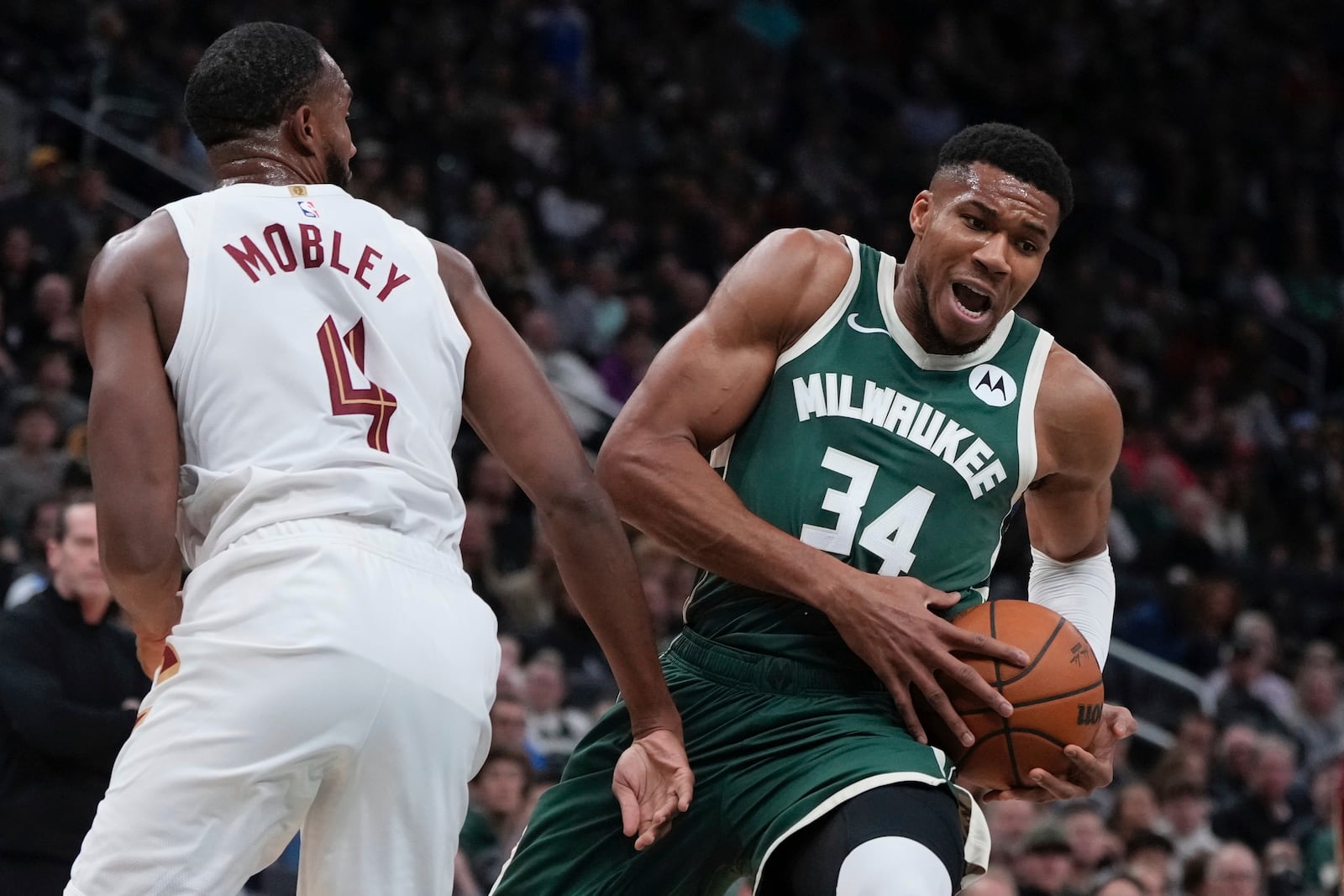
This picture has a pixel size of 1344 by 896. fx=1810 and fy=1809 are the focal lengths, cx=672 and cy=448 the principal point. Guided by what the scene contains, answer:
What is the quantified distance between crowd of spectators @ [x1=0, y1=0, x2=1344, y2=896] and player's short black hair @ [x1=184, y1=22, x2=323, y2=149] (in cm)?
388

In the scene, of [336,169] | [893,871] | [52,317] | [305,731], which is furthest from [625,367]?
[305,731]

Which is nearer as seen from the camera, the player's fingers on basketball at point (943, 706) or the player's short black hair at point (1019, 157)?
the player's fingers on basketball at point (943, 706)

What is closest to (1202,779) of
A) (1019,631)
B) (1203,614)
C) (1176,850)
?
(1176,850)

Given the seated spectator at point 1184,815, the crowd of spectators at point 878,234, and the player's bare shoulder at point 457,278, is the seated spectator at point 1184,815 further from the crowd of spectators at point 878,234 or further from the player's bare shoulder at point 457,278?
the player's bare shoulder at point 457,278

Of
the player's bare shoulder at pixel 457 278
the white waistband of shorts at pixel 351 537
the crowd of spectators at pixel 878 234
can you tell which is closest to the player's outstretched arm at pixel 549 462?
the player's bare shoulder at pixel 457 278

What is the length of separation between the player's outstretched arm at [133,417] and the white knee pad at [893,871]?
1.28 meters

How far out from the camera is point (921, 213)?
3830mm

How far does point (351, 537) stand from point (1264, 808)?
23.9 feet

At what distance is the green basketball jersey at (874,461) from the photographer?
11.8 feet

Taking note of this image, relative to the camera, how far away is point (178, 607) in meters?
3.03

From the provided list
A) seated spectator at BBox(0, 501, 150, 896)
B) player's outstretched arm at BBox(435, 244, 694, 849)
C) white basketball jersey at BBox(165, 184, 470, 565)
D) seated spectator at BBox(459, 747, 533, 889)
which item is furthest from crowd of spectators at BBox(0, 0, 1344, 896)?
white basketball jersey at BBox(165, 184, 470, 565)

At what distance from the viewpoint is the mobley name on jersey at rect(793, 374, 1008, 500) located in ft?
11.9

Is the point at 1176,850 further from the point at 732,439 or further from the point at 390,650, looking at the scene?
the point at 390,650

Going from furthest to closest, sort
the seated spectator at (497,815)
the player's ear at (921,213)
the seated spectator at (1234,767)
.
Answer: the seated spectator at (1234,767)
the seated spectator at (497,815)
the player's ear at (921,213)
